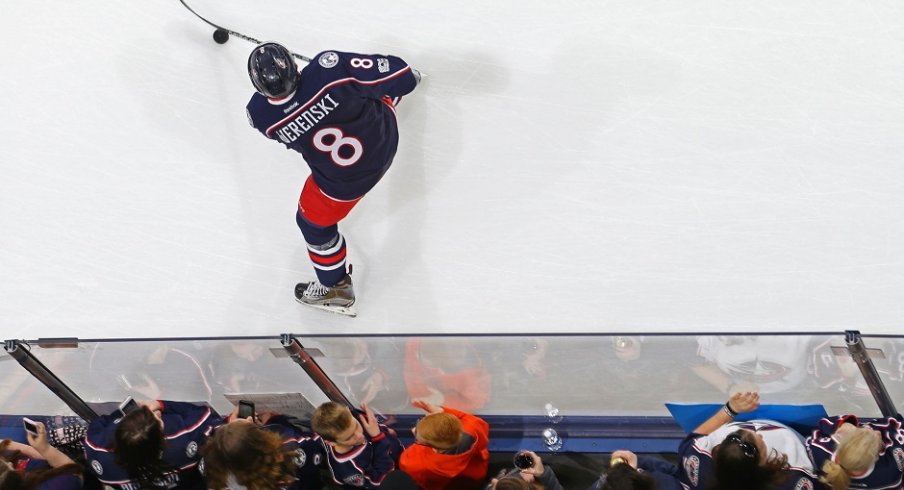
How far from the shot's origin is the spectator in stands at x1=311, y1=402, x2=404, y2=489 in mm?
2471

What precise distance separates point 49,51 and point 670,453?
9.76ft

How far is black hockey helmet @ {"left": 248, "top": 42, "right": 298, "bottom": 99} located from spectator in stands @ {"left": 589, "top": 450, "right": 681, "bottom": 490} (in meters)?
1.41

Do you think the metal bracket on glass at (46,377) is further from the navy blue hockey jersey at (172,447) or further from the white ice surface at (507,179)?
the white ice surface at (507,179)

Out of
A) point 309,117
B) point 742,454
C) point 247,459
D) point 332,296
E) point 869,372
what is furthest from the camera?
point 332,296

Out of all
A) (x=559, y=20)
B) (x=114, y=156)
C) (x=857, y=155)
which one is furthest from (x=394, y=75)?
(x=857, y=155)

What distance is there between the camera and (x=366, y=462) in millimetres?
2527

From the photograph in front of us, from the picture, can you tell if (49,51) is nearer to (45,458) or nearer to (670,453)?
(45,458)

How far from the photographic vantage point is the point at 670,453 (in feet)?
9.04

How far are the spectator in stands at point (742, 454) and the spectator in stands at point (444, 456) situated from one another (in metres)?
0.58

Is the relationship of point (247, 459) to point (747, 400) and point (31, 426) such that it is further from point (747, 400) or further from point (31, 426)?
point (747, 400)

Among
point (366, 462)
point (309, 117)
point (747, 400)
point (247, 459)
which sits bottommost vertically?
point (247, 459)

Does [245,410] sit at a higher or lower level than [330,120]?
lower

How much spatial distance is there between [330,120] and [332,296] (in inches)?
29.8

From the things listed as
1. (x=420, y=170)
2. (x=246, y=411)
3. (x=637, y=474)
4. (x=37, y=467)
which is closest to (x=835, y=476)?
(x=637, y=474)
